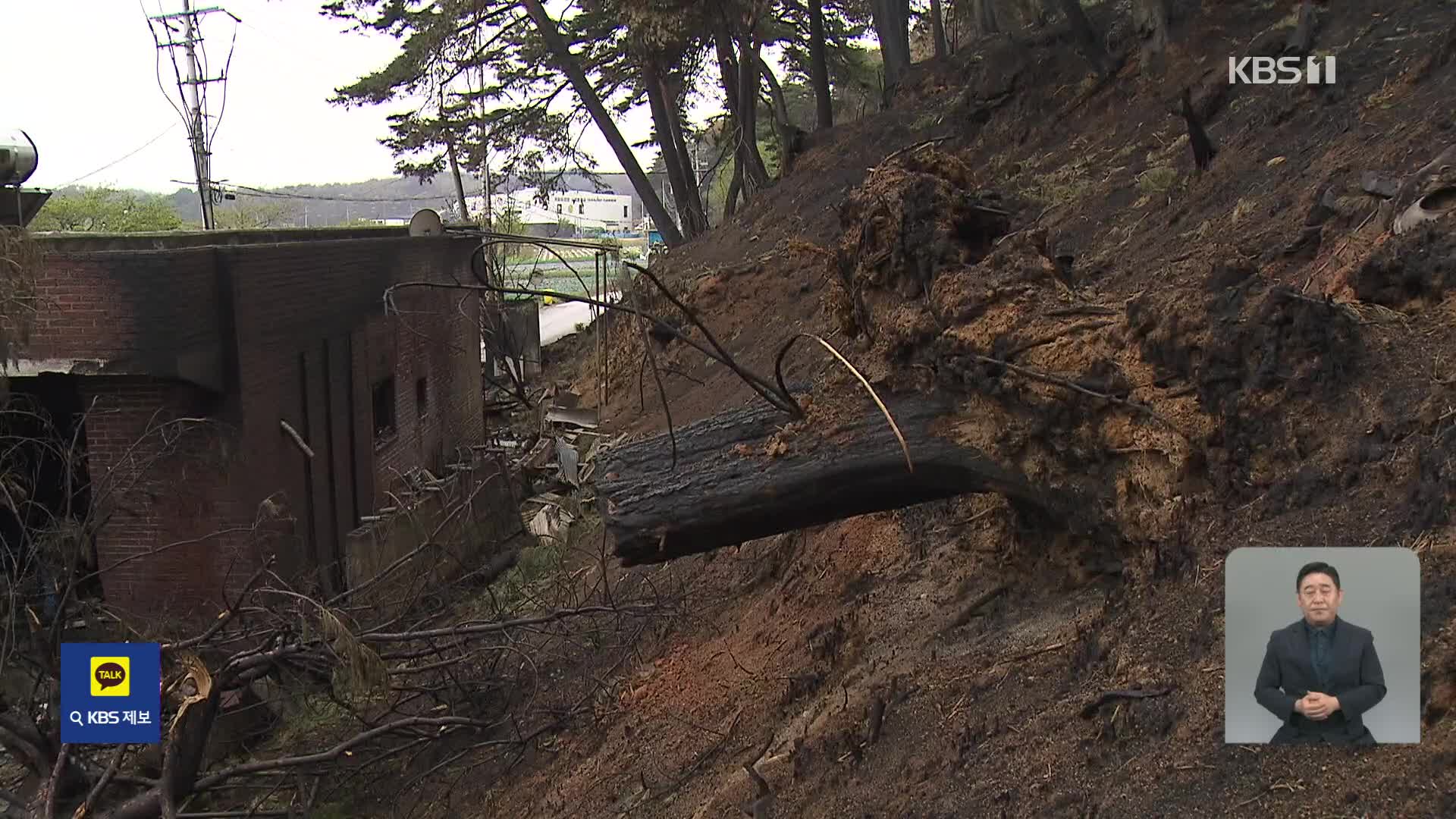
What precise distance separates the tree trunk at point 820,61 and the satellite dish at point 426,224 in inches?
286

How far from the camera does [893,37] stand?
66.8 ft

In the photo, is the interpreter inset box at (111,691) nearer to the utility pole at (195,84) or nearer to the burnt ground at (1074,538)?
the burnt ground at (1074,538)

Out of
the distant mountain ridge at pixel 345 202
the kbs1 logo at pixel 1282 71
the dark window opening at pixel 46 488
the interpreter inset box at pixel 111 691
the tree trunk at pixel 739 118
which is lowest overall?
the interpreter inset box at pixel 111 691

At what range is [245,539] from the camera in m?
10.2

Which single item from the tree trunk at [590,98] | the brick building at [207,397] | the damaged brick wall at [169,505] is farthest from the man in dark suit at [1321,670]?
the tree trunk at [590,98]

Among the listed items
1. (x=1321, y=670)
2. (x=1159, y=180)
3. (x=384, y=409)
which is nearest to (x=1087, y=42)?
(x=1159, y=180)

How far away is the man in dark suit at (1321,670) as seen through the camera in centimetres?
222

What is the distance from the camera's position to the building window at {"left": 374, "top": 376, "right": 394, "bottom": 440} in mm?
14641

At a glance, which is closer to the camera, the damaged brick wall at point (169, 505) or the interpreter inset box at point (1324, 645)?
the interpreter inset box at point (1324, 645)

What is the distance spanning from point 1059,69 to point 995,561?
37.3 ft

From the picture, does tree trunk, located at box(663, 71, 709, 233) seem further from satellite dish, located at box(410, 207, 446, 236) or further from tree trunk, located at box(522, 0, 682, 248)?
satellite dish, located at box(410, 207, 446, 236)

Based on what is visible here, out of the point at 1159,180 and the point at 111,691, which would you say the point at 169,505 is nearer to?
the point at 111,691

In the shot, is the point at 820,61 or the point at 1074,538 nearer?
the point at 1074,538

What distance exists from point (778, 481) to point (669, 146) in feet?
63.1
